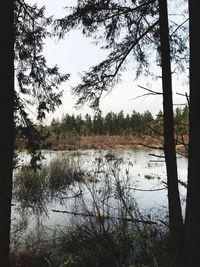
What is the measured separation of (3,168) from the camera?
119 inches

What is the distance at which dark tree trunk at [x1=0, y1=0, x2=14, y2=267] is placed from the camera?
3.01m

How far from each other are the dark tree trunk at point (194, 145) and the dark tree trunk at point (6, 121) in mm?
1978

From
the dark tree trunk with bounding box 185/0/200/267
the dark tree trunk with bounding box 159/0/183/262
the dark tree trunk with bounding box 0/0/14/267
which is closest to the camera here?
the dark tree trunk with bounding box 0/0/14/267

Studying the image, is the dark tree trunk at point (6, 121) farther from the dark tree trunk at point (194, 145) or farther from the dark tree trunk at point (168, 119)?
the dark tree trunk at point (168, 119)

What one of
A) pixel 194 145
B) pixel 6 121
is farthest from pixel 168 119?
pixel 6 121

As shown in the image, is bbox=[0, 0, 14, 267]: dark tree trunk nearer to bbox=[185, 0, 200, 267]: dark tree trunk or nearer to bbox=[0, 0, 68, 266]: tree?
bbox=[0, 0, 68, 266]: tree

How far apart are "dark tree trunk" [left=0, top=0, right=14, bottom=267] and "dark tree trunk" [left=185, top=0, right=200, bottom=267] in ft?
6.49

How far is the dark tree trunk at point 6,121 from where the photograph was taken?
3014 mm

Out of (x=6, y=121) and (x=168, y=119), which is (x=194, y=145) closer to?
(x=168, y=119)

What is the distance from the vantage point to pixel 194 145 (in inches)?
141

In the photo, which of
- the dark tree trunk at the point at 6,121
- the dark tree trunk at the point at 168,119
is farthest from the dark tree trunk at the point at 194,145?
the dark tree trunk at the point at 6,121

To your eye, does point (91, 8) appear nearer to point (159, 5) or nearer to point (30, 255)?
point (159, 5)

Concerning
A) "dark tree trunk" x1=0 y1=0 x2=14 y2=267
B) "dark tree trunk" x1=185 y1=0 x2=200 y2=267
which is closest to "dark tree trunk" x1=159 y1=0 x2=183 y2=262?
"dark tree trunk" x1=185 y1=0 x2=200 y2=267

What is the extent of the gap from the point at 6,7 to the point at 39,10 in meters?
1.57
